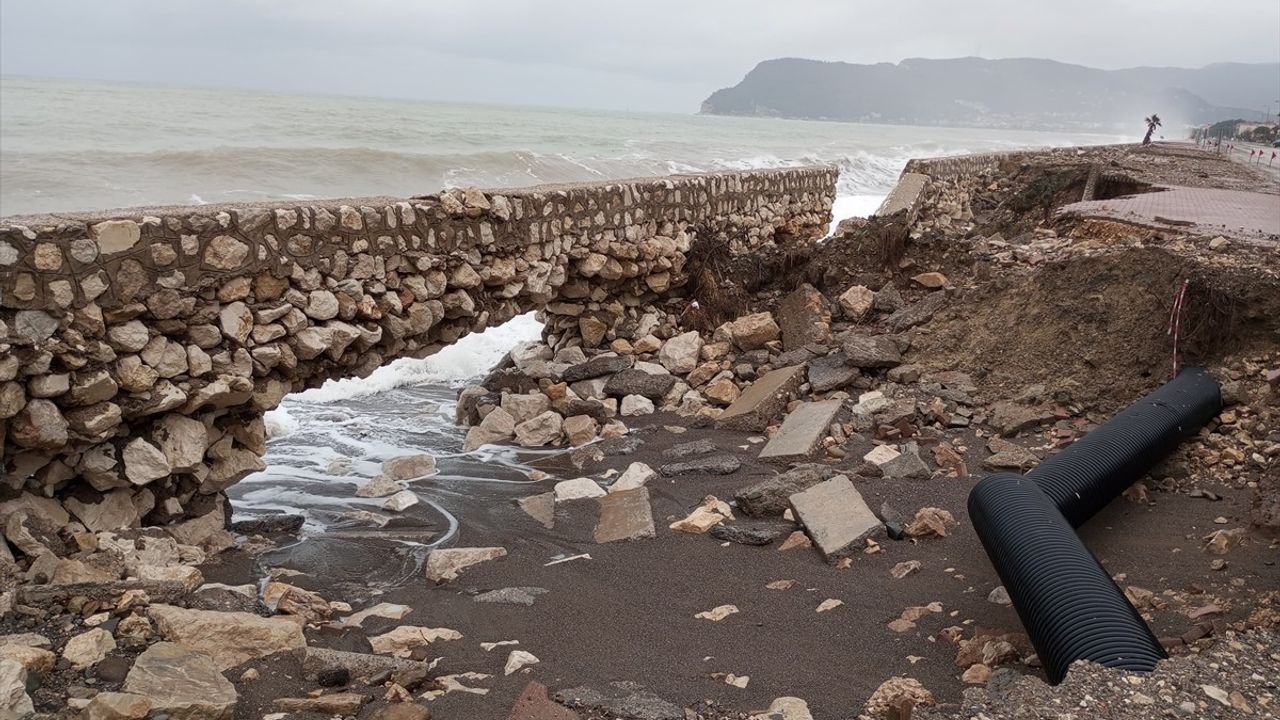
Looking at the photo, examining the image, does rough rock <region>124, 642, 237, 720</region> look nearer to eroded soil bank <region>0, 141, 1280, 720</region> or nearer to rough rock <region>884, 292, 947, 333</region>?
eroded soil bank <region>0, 141, 1280, 720</region>

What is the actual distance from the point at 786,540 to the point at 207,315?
3.46 m

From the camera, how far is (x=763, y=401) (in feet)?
23.5

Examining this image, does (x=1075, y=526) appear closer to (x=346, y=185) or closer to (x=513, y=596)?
(x=513, y=596)

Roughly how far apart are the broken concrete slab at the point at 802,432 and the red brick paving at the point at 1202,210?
4.89m

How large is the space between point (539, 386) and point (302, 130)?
89.3 feet

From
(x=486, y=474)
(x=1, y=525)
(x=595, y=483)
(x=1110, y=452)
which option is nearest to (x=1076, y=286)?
(x=1110, y=452)

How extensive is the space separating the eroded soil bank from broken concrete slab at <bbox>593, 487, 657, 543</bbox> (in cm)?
3

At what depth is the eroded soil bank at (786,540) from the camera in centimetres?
347

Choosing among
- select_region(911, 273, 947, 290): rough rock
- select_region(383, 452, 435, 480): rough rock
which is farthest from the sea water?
select_region(911, 273, 947, 290): rough rock

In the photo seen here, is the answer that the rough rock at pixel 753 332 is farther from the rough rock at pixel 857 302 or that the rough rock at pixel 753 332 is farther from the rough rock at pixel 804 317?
the rough rock at pixel 857 302

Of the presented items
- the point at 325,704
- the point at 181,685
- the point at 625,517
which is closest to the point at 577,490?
the point at 625,517

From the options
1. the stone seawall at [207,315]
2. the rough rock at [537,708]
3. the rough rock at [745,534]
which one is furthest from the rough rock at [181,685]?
the rough rock at [745,534]

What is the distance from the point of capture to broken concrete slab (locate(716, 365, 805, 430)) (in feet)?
23.2

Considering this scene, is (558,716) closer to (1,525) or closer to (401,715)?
(401,715)
